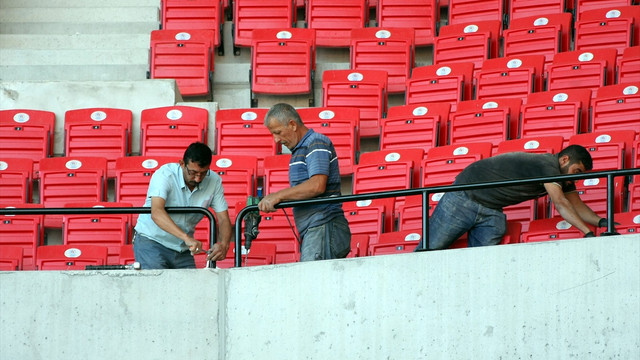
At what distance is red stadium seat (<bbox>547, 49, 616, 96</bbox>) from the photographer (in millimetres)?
8797

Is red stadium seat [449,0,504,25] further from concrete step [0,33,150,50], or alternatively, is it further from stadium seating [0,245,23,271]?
stadium seating [0,245,23,271]

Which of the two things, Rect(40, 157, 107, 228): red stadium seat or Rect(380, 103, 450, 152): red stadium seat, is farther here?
Rect(380, 103, 450, 152): red stadium seat

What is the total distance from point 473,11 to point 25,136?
4.21 meters

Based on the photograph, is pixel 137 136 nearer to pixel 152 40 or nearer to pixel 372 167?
pixel 152 40

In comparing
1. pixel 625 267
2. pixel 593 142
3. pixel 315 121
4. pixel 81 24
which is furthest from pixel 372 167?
pixel 81 24

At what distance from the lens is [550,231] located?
21.8 ft

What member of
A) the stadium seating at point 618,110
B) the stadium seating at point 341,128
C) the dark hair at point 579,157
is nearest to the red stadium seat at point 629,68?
the stadium seating at point 618,110

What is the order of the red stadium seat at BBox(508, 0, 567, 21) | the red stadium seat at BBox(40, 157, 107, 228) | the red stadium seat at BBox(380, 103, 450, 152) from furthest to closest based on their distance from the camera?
1. the red stadium seat at BBox(508, 0, 567, 21)
2. the red stadium seat at BBox(380, 103, 450, 152)
3. the red stadium seat at BBox(40, 157, 107, 228)

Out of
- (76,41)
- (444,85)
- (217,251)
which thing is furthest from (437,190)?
(76,41)

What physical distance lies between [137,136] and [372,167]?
2.16 metres

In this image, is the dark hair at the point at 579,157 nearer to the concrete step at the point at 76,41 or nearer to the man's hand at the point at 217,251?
the man's hand at the point at 217,251

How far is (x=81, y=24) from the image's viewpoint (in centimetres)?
1088

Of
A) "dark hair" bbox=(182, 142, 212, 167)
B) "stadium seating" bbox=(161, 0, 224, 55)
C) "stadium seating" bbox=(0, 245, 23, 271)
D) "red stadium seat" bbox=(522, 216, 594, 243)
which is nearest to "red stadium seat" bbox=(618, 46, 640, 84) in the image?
"red stadium seat" bbox=(522, 216, 594, 243)

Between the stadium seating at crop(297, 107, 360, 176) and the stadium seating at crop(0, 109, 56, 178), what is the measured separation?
2118 mm
